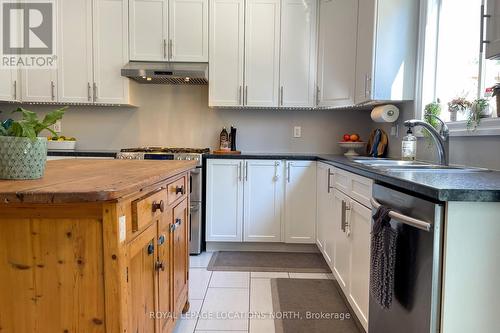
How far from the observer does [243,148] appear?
3.78 m

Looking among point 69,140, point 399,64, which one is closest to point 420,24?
point 399,64

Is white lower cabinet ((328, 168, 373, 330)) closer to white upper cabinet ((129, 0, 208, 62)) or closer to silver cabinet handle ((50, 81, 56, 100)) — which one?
white upper cabinet ((129, 0, 208, 62))

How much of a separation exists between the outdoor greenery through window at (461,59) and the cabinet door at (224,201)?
1.69 meters

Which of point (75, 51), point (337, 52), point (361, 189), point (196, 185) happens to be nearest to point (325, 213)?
point (361, 189)

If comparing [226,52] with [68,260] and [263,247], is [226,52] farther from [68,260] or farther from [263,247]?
[68,260]

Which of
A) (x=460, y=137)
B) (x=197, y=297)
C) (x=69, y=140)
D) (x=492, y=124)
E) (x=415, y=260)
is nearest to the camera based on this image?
(x=415, y=260)

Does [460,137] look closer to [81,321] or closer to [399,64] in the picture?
[399,64]

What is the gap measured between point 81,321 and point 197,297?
139 cm

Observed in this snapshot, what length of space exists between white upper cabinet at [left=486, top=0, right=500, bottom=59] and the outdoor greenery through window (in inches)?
24.3

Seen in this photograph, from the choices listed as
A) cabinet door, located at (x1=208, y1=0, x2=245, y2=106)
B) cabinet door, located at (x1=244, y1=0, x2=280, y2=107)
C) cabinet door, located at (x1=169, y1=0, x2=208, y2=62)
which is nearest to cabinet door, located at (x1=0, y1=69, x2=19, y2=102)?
cabinet door, located at (x1=169, y1=0, x2=208, y2=62)

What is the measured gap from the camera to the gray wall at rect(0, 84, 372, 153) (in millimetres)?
3738

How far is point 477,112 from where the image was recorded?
6.24 feet

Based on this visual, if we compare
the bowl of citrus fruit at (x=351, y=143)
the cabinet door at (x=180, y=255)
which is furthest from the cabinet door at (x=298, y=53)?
the cabinet door at (x=180, y=255)

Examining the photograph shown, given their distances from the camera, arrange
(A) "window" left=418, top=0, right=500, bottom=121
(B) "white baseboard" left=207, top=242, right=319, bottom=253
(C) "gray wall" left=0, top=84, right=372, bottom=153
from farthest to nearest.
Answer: (C) "gray wall" left=0, top=84, right=372, bottom=153 < (B) "white baseboard" left=207, top=242, right=319, bottom=253 < (A) "window" left=418, top=0, right=500, bottom=121
